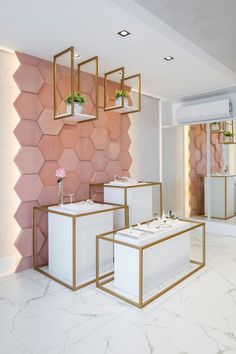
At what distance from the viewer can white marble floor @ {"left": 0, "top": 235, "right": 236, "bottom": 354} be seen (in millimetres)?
1771

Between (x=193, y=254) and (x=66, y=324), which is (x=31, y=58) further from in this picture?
(x=193, y=254)

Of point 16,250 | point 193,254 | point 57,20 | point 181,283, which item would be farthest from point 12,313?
point 57,20

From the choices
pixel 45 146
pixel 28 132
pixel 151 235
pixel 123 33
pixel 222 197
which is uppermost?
pixel 123 33

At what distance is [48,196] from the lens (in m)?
3.27

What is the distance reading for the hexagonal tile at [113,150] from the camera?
405 cm

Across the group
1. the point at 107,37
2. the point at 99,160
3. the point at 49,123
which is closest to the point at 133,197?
the point at 99,160

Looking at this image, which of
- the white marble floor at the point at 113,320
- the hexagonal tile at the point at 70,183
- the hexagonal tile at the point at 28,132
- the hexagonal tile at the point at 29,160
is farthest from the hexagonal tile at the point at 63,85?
the white marble floor at the point at 113,320

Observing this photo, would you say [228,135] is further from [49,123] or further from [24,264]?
[24,264]

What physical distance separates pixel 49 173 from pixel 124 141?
149cm

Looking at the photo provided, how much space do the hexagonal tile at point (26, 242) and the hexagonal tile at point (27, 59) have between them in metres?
1.90

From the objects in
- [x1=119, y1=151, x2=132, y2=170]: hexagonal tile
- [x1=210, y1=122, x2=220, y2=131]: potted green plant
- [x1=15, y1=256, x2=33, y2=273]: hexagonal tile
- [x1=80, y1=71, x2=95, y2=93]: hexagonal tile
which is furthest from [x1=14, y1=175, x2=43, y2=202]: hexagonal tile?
[x1=210, y1=122, x2=220, y2=131]: potted green plant

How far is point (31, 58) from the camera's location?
311cm

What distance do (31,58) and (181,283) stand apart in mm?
2916

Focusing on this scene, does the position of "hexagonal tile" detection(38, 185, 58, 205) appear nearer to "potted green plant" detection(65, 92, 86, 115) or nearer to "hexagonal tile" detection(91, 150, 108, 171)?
"hexagonal tile" detection(91, 150, 108, 171)
